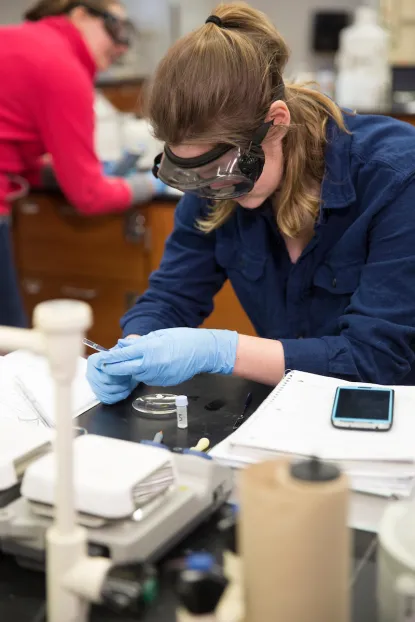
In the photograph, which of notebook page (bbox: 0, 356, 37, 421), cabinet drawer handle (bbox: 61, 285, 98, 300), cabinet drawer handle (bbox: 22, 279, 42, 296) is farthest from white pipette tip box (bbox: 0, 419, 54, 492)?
cabinet drawer handle (bbox: 22, 279, 42, 296)

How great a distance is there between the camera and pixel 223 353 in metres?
1.36

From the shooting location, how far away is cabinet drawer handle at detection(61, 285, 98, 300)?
317 centimetres

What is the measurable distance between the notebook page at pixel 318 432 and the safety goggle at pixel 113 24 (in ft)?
5.82

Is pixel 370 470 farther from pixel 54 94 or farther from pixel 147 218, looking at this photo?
pixel 147 218

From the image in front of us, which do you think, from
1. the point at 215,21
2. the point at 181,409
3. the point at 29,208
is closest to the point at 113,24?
the point at 29,208

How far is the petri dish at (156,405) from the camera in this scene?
4.05ft

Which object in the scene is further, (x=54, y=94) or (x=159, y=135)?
(x=54, y=94)

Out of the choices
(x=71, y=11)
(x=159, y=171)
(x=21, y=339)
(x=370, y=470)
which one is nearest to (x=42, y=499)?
(x=21, y=339)

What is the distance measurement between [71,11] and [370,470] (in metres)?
2.07

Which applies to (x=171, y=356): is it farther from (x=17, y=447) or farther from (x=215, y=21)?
(x=215, y=21)

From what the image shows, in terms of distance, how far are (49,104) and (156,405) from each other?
1.42 metres

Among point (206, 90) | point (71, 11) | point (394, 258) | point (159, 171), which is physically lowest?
point (394, 258)

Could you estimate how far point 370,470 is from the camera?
0.96 meters

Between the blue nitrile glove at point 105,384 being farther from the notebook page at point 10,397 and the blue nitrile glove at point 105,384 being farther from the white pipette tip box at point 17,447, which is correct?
the white pipette tip box at point 17,447
